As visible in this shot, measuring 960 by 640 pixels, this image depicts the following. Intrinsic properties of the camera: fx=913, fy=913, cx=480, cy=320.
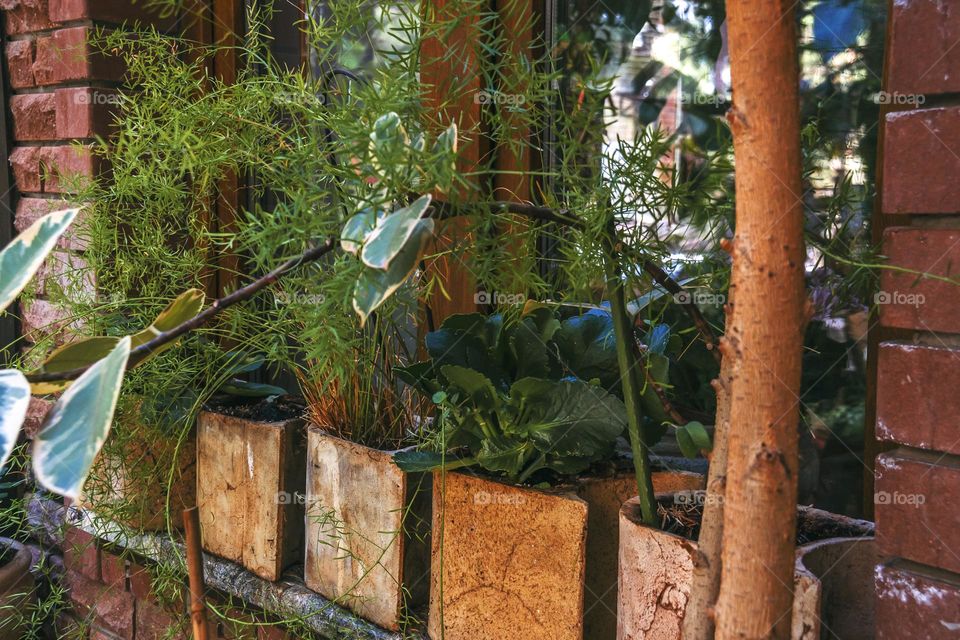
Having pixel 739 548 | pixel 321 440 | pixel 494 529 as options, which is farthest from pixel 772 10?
pixel 321 440

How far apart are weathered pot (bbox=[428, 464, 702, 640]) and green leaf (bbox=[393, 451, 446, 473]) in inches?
0.8

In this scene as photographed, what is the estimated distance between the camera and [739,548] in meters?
0.56

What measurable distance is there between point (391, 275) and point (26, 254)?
0.29 metres

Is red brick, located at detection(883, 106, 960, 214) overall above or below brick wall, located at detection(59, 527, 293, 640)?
above

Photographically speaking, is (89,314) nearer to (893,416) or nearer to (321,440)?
(321,440)

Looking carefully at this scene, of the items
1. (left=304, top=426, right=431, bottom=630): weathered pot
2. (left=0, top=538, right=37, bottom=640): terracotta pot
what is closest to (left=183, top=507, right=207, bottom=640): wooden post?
(left=304, top=426, right=431, bottom=630): weathered pot

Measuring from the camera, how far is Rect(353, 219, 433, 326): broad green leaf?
642 millimetres

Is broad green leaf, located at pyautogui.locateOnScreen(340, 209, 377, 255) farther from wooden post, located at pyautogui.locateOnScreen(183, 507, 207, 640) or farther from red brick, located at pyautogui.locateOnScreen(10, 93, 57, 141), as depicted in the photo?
red brick, located at pyautogui.locateOnScreen(10, 93, 57, 141)

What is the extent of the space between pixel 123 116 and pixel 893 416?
1.32 meters

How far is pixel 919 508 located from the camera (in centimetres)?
71

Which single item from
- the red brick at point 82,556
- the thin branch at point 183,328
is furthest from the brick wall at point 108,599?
the thin branch at point 183,328

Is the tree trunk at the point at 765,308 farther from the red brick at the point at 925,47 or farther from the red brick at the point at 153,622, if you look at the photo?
the red brick at the point at 153,622

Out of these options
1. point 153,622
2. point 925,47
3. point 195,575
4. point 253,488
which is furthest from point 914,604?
point 153,622

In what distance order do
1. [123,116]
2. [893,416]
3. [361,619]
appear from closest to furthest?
[893,416] < [361,619] < [123,116]
